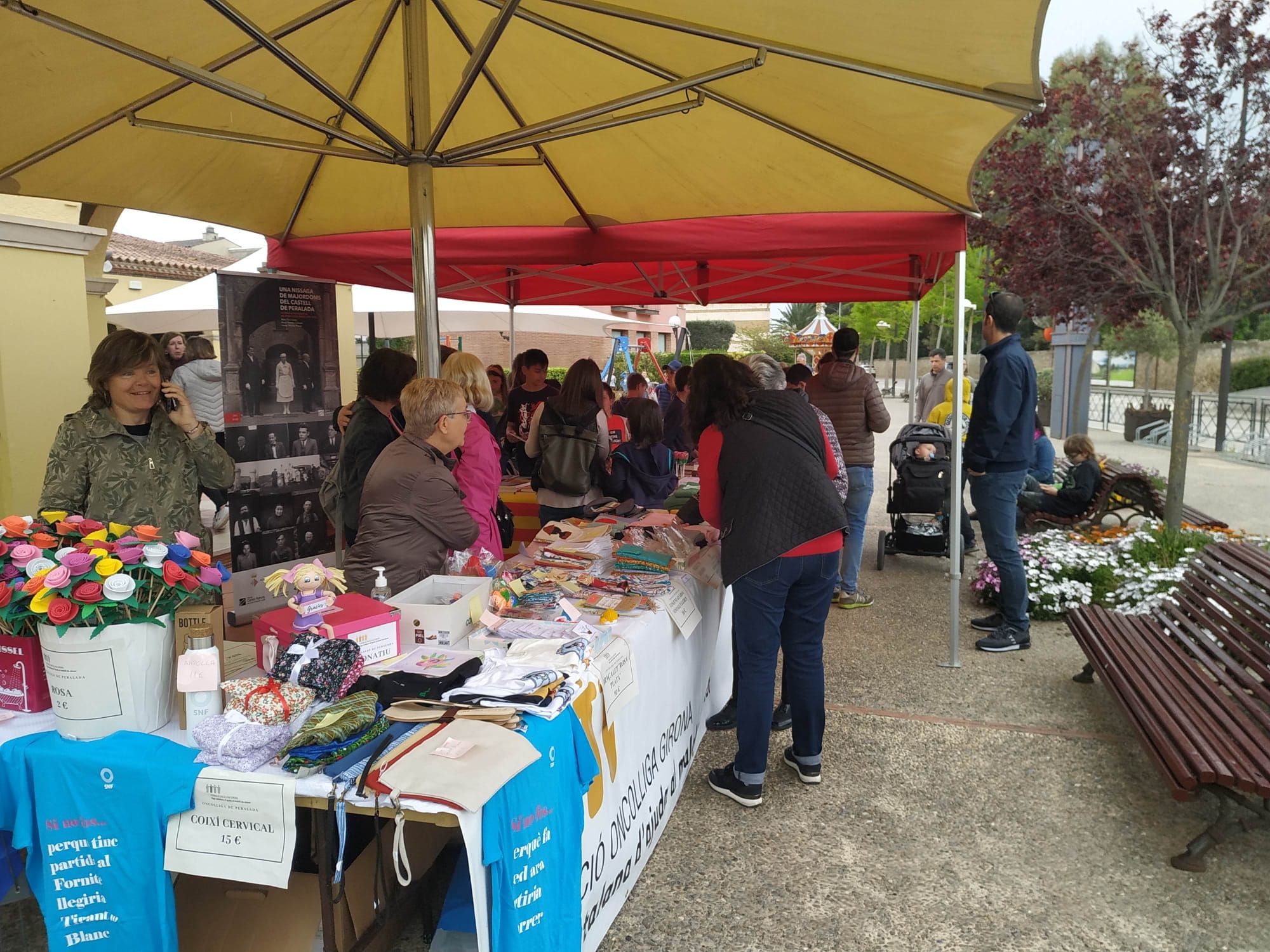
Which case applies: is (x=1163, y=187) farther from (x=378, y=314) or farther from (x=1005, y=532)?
(x=378, y=314)

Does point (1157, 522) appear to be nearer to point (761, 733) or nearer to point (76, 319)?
point (761, 733)

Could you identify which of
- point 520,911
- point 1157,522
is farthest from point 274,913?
point 1157,522

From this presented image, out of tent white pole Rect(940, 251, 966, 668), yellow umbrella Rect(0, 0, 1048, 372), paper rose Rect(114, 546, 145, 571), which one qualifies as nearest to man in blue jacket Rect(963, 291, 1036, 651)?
tent white pole Rect(940, 251, 966, 668)

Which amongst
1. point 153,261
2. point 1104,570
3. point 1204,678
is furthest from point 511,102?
point 153,261

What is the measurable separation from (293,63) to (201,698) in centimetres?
199

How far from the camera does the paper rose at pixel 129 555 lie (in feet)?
6.28

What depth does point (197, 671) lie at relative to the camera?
6.14ft

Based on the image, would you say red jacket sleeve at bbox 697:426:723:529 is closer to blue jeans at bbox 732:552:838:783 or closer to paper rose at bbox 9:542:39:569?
blue jeans at bbox 732:552:838:783

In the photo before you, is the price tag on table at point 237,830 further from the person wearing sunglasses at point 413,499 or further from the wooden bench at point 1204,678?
the wooden bench at point 1204,678

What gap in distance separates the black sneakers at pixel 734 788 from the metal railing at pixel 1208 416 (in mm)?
12338

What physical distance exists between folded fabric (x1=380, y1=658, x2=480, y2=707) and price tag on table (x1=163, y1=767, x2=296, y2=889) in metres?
0.34

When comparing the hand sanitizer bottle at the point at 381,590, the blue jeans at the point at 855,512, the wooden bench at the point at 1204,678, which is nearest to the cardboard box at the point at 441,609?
the hand sanitizer bottle at the point at 381,590

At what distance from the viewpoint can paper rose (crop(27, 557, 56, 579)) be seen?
186 centimetres

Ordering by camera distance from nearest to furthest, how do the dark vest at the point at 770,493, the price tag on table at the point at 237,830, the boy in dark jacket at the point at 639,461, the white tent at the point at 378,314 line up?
1. the price tag on table at the point at 237,830
2. the dark vest at the point at 770,493
3. the boy in dark jacket at the point at 639,461
4. the white tent at the point at 378,314
